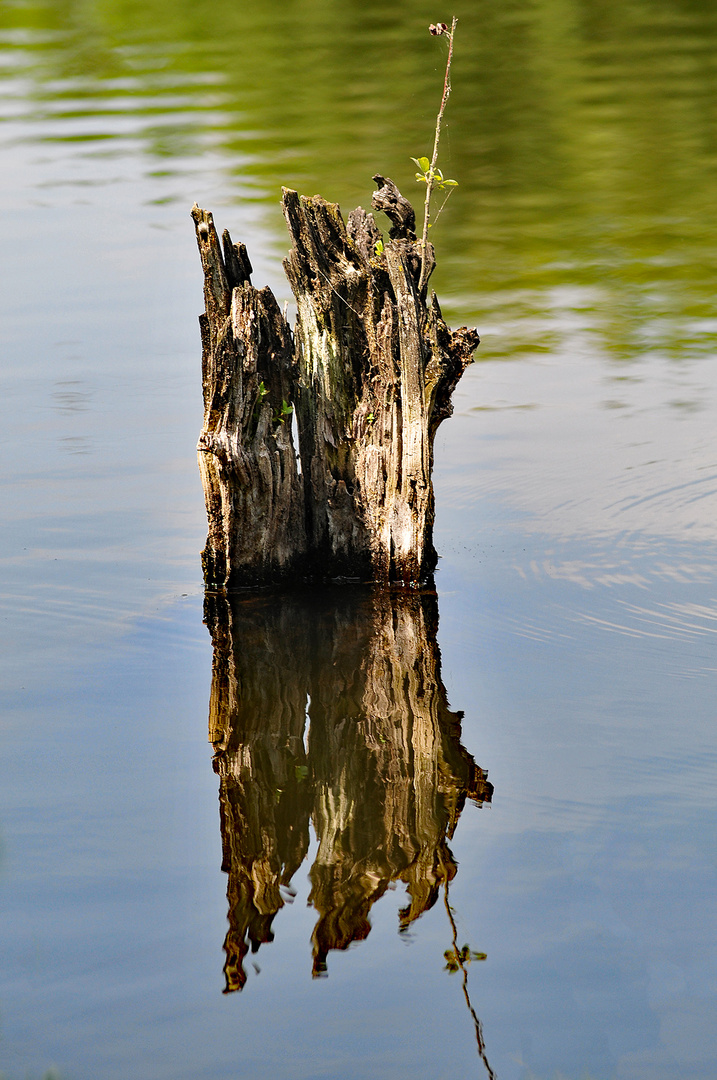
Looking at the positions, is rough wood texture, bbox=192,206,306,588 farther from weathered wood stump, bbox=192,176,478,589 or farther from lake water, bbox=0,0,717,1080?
lake water, bbox=0,0,717,1080

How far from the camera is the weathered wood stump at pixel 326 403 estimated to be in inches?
233

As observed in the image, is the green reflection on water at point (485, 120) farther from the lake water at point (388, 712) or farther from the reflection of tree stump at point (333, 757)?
the reflection of tree stump at point (333, 757)

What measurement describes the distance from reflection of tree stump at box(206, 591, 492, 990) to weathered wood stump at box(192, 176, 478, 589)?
0.96 feet

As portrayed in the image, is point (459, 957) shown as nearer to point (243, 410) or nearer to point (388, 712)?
point (388, 712)

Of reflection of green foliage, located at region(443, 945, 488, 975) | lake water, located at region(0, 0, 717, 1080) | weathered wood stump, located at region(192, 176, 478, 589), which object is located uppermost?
weathered wood stump, located at region(192, 176, 478, 589)

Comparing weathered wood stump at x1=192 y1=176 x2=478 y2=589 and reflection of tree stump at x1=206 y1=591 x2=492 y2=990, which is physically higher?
weathered wood stump at x1=192 y1=176 x2=478 y2=589

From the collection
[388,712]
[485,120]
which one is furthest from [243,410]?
[485,120]

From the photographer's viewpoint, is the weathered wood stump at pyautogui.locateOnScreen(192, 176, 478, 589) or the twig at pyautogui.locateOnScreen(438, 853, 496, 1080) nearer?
the twig at pyautogui.locateOnScreen(438, 853, 496, 1080)

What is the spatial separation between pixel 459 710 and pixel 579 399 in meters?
4.67

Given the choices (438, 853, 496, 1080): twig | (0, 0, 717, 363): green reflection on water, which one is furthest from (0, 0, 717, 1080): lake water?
(0, 0, 717, 363): green reflection on water

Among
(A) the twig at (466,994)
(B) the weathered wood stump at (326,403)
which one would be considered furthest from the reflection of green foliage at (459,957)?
(B) the weathered wood stump at (326,403)

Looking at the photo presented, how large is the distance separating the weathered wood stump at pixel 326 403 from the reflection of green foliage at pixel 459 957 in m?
2.91

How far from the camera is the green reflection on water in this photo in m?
11.6

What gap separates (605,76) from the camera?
20.1 m
